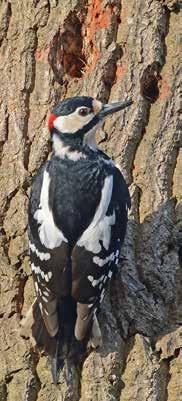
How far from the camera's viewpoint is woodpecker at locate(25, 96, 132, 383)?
204 inches

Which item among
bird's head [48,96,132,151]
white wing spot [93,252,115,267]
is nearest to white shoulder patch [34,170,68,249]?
white wing spot [93,252,115,267]

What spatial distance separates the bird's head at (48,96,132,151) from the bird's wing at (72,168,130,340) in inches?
14.5

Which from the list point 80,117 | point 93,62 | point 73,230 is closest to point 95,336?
point 73,230

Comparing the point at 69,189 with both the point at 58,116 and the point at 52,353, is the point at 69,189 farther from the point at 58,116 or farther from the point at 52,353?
the point at 52,353

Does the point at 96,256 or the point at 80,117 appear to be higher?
the point at 80,117

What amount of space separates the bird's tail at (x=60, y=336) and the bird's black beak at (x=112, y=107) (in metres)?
0.82

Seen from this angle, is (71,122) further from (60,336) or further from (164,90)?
(60,336)

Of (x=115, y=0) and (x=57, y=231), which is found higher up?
(x=115, y=0)

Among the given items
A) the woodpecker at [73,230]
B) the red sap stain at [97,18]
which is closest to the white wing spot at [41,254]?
the woodpecker at [73,230]

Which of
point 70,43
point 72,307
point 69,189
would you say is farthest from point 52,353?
point 70,43

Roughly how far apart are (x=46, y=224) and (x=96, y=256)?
0.24 meters

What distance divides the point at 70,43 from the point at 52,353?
58.3 inches

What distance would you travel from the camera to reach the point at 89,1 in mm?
5938

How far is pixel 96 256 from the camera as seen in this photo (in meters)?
5.23
